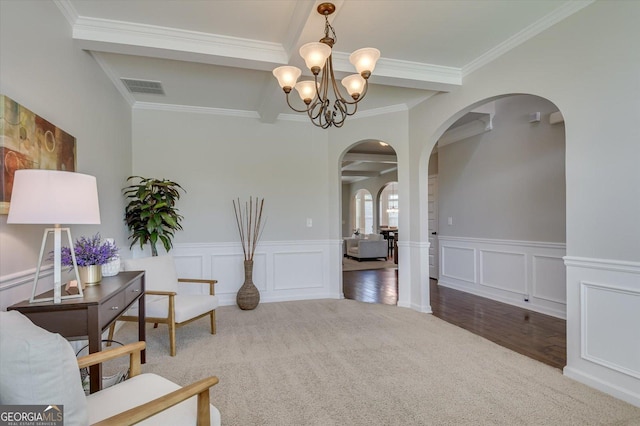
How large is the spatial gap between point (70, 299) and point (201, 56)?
7.00 ft

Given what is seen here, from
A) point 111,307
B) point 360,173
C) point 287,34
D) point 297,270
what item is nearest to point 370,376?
point 111,307

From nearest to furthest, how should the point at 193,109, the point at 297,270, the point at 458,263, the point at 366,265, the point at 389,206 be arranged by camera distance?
the point at 193,109
the point at 297,270
the point at 458,263
the point at 366,265
the point at 389,206

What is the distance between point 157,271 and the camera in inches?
130

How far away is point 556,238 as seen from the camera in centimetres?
407


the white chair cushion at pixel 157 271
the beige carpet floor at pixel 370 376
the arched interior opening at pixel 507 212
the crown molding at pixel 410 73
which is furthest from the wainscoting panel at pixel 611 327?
the white chair cushion at pixel 157 271

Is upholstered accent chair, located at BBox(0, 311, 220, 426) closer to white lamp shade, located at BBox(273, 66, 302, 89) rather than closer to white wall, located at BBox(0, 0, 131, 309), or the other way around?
white wall, located at BBox(0, 0, 131, 309)

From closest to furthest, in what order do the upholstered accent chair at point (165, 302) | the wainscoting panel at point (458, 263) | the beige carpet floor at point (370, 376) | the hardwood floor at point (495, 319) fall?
1. the beige carpet floor at point (370, 376)
2. the upholstered accent chair at point (165, 302)
3. the hardwood floor at point (495, 319)
4. the wainscoting panel at point (458, 263)

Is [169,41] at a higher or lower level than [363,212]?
higher

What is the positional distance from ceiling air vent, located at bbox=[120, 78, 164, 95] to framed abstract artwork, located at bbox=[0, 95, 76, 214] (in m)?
1.53

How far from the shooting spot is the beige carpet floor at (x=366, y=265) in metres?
7.90

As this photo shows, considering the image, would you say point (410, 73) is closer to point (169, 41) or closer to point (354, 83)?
point (354, 83)

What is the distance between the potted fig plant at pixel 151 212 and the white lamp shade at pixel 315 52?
2.62 metres

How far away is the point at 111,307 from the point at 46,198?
73 cm

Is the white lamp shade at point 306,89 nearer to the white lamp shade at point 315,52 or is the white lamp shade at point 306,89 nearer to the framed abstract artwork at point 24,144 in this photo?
the white lamp shade at point 315,52
